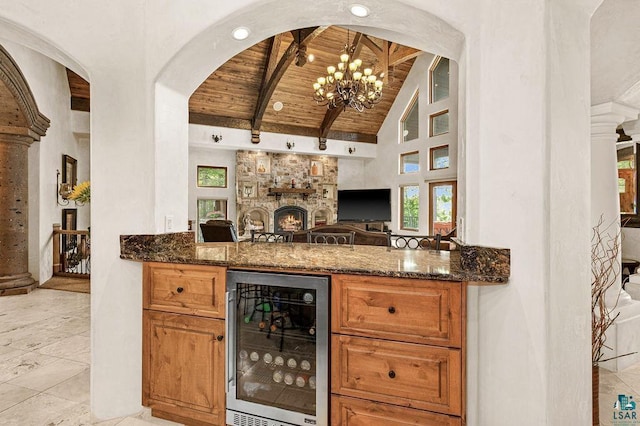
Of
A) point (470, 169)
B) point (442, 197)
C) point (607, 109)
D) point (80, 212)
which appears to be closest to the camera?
point (470, 169)

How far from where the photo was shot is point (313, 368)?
1.81m

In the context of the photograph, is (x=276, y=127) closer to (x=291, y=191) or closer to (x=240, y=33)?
(x=291, y=191)

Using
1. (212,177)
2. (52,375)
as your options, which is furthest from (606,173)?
(212,177)

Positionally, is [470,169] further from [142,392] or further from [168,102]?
[142,392]

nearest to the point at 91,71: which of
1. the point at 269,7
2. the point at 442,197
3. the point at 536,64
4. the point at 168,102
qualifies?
the point at 168,102

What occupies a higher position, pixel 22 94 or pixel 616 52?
pixel 22 94

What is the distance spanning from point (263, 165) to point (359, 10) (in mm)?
7721

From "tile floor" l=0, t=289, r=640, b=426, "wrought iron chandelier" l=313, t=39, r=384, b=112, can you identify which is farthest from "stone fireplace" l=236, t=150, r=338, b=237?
"tile floor" l=0, t=289, r=640, b=426

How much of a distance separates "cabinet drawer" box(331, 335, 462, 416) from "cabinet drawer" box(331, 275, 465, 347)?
5 cm

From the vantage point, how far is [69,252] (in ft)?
22.0

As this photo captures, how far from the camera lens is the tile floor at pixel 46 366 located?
213 centimetres

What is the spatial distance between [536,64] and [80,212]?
8943 mm

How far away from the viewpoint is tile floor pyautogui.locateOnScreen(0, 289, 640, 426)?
2.12 metres

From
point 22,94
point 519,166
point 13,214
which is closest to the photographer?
point 519,166
